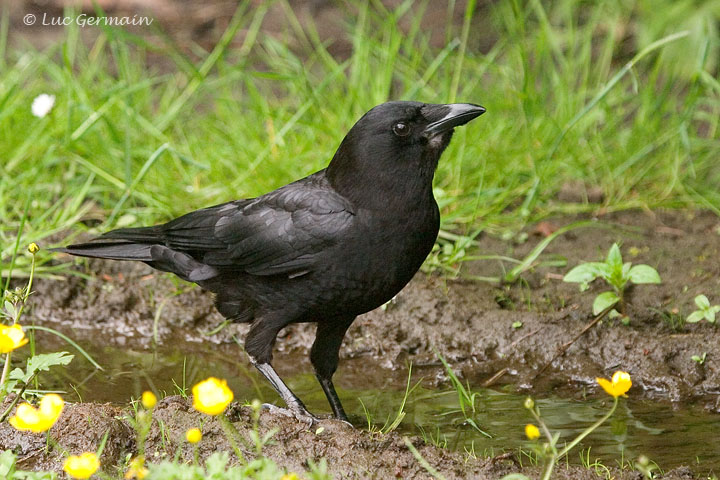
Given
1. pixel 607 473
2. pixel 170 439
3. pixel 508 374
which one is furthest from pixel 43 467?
pixel 508 374

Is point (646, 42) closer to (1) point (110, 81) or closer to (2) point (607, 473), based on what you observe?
(1) point (110, 81)

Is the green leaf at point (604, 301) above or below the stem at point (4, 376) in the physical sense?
below

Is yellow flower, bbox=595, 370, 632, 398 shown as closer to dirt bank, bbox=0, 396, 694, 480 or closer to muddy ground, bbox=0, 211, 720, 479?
dirt bank, bbox=0, 396, 694, 480

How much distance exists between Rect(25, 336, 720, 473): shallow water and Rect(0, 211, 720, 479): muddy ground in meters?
0.11

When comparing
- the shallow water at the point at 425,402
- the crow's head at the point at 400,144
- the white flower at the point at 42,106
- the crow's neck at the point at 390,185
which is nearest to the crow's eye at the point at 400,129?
the crow's head at the point at 400,144

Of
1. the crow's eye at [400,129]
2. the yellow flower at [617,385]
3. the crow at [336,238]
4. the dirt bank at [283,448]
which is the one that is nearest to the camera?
the yellow flower at [617,385]

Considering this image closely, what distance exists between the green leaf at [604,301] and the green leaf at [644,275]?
0.11 meters

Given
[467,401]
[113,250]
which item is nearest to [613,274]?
[467,401]

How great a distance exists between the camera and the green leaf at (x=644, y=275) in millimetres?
3847

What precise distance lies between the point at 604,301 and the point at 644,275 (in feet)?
0.66

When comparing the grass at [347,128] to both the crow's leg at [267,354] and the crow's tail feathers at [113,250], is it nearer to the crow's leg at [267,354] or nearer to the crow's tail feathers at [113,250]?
the crow's tail feathers at [113,250]

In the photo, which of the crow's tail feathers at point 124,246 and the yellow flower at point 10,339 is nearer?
the yellow flower at point 10,339

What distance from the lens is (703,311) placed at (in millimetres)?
3900

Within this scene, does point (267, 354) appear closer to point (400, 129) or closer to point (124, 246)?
point (124, 246)
